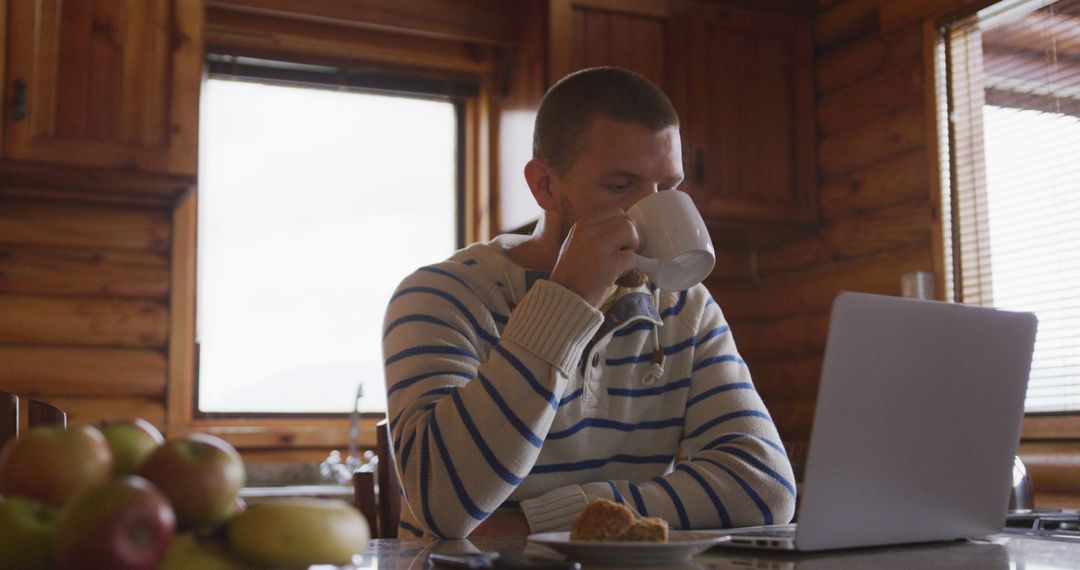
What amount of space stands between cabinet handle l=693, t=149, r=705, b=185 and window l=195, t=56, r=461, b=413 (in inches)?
31.4

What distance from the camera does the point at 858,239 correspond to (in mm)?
3131

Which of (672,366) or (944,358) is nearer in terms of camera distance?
(944,358)

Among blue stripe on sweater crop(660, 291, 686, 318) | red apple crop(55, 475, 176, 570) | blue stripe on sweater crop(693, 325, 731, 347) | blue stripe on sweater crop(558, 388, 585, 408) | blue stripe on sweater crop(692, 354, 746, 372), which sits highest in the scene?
blue stripe on sweater crop(660, 291, 686, 318)

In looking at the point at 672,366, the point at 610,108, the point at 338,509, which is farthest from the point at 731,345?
the point at 338,509

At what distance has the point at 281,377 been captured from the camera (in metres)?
3.12

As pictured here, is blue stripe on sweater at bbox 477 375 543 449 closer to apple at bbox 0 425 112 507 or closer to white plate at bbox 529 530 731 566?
white plate at bbox 529 530 731 566

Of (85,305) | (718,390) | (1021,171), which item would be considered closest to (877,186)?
(1021,171)

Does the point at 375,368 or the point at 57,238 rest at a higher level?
the point at 57,238

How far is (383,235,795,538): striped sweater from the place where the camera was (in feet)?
4.30

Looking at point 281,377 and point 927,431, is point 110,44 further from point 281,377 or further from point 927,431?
point 927,431

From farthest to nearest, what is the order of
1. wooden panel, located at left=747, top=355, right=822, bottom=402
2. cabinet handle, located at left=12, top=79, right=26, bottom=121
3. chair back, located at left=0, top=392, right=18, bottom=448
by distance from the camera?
wooden panel, located at left=747, top=355, right=822, bottom=402 < cabinet handle, located at left=12, top=79, right=26, bottom=121 < chair back, located at left=0, top=392, right=18, bottom=448

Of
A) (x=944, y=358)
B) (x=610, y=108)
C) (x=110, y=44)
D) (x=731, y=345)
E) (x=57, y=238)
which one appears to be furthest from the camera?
(x=57, y=238)

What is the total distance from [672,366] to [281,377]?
1749 millimetres

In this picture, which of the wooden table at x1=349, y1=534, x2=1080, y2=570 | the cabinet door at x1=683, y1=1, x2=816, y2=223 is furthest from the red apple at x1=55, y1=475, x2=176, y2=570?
the cabinet door at x1=683, y1=1, x2=816, y2=223
